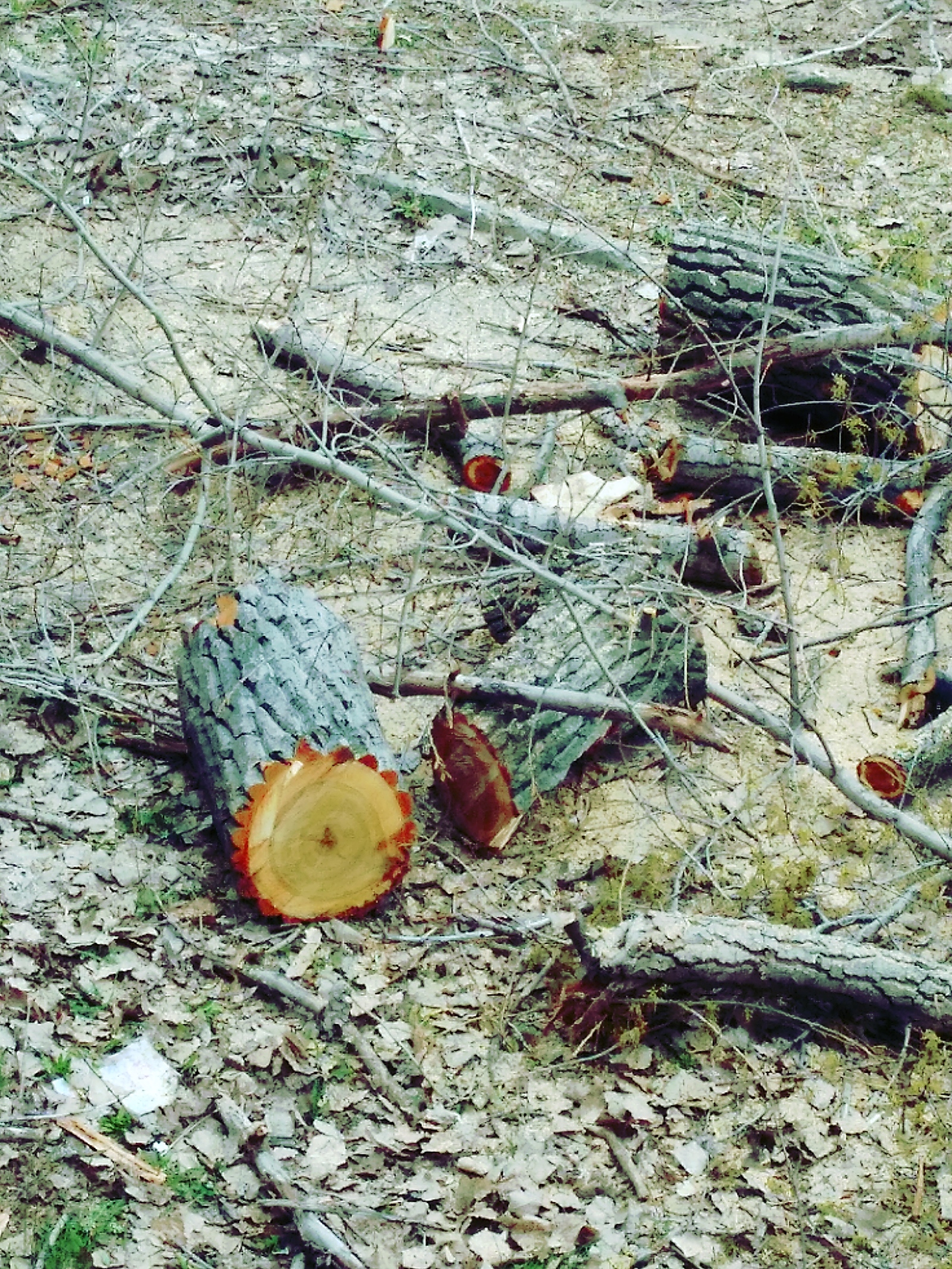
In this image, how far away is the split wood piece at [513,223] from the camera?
7766mm

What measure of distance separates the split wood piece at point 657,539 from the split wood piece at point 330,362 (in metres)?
1.08

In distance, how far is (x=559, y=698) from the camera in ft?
15.0

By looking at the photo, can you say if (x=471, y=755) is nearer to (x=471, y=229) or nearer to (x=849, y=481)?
(x=849, y=481)

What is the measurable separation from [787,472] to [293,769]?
2833 mm

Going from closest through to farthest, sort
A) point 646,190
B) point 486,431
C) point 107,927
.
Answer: point 107,927 → point 486,431 → point 646,190

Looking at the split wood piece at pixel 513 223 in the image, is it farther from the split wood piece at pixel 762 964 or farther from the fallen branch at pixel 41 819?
the split wood piece at pixel 762 964

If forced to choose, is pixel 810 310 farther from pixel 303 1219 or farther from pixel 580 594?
pixel 303 1219

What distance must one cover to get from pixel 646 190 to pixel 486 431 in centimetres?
278

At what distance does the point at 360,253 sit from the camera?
25.7 feet

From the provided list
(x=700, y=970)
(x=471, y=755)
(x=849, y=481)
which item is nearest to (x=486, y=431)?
(x=849, y=481)

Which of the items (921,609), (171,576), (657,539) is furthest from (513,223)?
(171,576)

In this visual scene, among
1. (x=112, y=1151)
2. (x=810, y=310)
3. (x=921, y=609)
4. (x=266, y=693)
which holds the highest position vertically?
(x=810, y=310)

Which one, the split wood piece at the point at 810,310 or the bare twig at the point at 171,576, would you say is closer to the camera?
the bare twig at the point at 171,576

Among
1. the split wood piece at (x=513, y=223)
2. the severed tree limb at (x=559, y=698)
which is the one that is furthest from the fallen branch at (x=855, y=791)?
the split wood piece at (x=513, y=223)
